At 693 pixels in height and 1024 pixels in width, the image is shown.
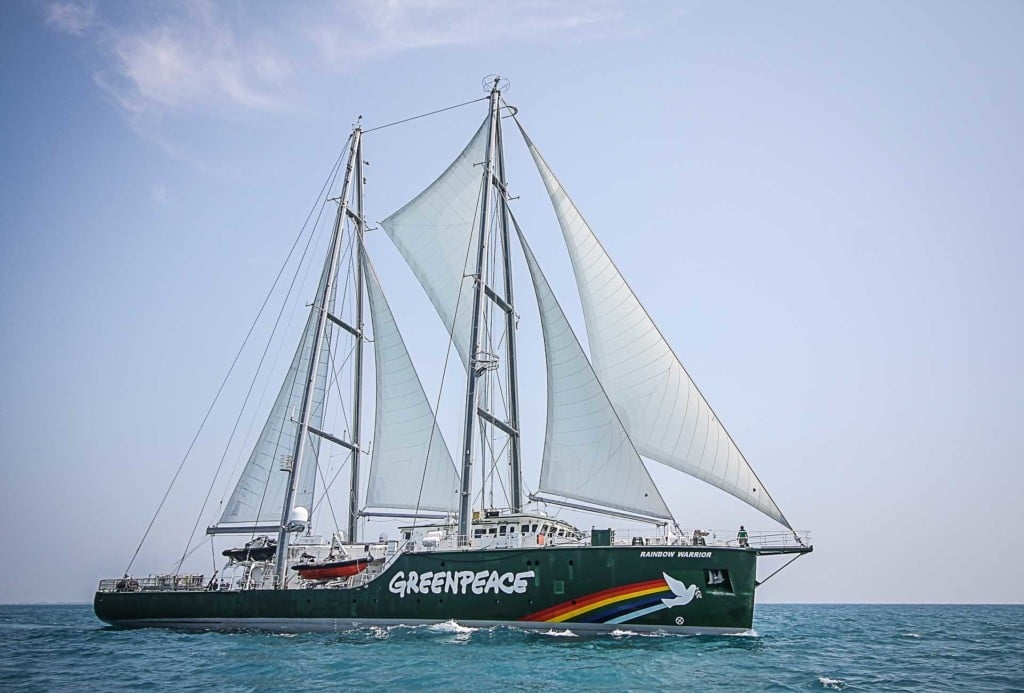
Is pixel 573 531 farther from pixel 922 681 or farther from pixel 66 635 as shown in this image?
pixel 66 635

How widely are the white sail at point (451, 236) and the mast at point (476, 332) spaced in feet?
3.89

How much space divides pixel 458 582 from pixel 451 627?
4.82 feet

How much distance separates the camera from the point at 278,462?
35719 mm

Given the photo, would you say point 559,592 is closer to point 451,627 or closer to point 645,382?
point 451,627

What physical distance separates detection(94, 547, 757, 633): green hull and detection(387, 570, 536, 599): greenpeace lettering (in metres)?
0.03

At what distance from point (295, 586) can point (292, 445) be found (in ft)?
23.7

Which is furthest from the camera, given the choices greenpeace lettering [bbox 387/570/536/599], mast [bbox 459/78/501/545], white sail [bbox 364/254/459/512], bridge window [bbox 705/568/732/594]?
white sail [bbox 364/254/459/512]

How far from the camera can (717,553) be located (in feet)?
79.9

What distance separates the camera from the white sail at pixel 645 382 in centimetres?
2581

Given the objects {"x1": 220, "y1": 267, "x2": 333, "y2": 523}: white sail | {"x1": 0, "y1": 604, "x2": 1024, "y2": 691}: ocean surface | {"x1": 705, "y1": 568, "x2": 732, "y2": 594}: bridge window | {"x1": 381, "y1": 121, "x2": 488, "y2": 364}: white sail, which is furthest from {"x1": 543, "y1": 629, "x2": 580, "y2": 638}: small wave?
{"x1": 220, "y1": 267, "x2": 333, "y2": 523}: white sail

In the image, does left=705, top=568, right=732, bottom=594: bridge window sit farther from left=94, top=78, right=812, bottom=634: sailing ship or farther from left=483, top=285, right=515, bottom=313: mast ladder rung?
left=483, top=285, right=515, bottom=313: mast ladder rung

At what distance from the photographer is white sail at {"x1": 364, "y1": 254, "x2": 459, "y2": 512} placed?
34.5 m

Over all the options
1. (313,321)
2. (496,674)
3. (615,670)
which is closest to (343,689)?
(496,674)

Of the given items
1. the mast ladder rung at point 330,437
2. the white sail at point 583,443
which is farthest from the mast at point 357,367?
the white sail at point 583,443
